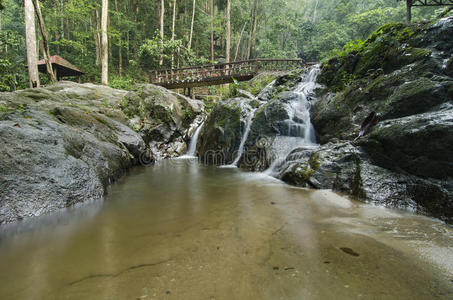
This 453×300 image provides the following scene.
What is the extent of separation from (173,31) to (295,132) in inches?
663

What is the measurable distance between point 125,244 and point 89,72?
23.0 metres

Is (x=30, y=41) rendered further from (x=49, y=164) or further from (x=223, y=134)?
(x=49, y=164)

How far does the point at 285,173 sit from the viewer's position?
4.64 meters

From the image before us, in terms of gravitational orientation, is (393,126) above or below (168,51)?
below

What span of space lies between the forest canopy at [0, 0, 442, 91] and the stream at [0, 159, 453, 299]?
53.5 feet

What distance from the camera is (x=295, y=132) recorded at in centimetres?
640

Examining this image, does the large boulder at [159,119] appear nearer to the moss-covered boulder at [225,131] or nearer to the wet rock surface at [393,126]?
the moss-covered boulder at [225,131]

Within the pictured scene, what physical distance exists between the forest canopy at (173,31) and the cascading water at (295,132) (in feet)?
42.4

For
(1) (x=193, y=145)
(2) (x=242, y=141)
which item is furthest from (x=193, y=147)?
(2) (x=242, y=141)

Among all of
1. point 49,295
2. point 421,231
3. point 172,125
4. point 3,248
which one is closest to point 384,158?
point 421,231

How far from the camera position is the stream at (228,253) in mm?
1378

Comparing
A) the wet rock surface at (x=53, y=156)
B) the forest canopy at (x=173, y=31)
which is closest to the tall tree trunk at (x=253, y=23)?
the forest canopy at (x=173, y=31)

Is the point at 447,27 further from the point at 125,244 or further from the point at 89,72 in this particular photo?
the point at 89,72

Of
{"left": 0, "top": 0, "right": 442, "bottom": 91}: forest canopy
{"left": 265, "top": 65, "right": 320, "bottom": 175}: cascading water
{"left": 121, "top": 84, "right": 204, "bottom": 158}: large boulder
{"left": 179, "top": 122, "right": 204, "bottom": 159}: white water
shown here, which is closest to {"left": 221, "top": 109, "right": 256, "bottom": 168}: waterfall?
{"left": 265, "top": 65, "right": 320, "bottom": 175}: cascading water
